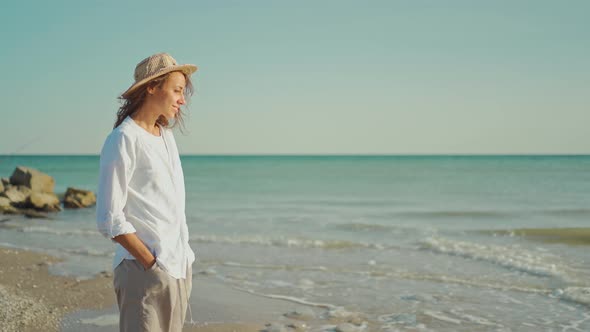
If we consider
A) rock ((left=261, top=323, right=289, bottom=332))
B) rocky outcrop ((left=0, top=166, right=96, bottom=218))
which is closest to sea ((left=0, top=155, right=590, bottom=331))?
rocky outcrop ((left=0, top=166, right=96, bottom=218))

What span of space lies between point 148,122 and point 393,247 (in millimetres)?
8405

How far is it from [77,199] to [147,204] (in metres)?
18.1

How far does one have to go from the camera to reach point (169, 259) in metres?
2.50

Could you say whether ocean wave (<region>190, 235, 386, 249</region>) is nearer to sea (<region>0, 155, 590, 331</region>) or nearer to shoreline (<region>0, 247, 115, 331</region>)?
sea (<region>0, 155, 590, 331</region>)

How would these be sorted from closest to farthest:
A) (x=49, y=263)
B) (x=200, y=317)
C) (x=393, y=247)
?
(x=200, y=317) < (x=49, y=263) < (x=393, y=247)

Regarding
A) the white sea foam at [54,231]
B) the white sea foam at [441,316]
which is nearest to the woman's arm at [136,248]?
the white sea foam at [441,316]

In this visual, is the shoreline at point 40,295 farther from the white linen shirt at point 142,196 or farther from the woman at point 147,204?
the white linen shirt at point 142,196

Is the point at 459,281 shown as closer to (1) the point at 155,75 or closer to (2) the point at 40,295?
(2) the point at 40,295

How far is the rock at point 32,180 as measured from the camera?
20.2 m

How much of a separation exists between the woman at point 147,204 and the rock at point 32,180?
19.5 meters

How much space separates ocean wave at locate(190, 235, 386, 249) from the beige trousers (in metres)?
7.96

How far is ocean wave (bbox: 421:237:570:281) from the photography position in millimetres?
8203

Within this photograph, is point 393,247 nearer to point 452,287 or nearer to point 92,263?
point 452,287

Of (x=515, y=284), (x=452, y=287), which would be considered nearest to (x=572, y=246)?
(x=515, y=284)
